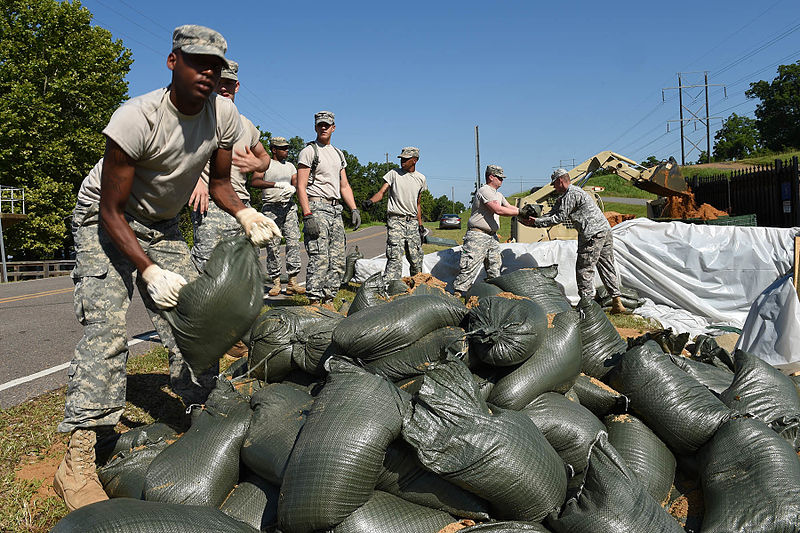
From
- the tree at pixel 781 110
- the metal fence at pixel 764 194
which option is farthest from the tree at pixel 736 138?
the metal fence at pixel 764 194

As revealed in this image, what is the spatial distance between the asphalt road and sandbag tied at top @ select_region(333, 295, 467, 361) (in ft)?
8.72

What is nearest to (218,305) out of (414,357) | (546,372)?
(414,357)

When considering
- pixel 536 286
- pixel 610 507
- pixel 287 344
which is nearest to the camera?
pixel 610 507

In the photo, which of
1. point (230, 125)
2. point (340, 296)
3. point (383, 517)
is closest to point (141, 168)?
point (230, 125)

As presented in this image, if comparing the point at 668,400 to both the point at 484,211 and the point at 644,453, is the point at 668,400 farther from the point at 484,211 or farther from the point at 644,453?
the point at 484,211

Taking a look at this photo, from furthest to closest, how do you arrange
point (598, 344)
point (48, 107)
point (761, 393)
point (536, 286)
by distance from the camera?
1. point (48, 107)
2. point (536, 286)
3. point (598, 344)
4. point (761, 393)

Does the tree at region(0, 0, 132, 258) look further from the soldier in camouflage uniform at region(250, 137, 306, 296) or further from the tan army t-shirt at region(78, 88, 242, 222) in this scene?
the tan army t-shirt at region(78, 88, 242, 222)

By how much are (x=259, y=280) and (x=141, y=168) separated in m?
0.73

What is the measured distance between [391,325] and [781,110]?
211ft

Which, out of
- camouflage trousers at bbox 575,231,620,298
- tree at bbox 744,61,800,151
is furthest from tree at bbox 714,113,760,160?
camouflage trousers at bbox 575,231,620,298

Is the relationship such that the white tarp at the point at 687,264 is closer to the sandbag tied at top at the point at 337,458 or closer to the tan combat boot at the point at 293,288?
the tan combat boot at the point at 293,288

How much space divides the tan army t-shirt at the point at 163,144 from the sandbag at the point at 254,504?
1.35m

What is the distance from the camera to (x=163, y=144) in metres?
2.36

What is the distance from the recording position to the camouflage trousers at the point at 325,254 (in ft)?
20.3
